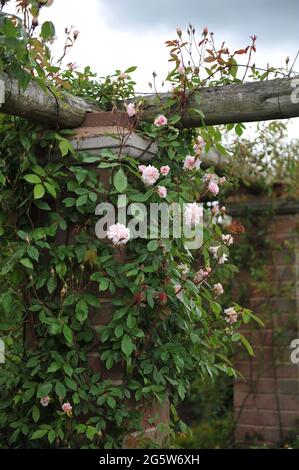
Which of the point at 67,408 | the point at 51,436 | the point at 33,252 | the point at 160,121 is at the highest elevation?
the point at 160,121

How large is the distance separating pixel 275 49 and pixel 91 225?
110 centimetres

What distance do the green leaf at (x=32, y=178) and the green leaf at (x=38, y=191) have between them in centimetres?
2

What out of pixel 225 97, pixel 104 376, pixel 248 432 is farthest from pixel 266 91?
pixel 248 432

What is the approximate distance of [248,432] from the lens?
5047mm

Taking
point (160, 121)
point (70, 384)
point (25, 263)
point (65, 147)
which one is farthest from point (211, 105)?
A: point (70, 384)

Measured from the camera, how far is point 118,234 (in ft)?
8.87

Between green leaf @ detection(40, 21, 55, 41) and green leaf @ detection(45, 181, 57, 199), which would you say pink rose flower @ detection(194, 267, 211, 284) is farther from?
green leaf @ detection(40, 21, 55, 41)

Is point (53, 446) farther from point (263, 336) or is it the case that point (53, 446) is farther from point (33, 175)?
point (263, 336)

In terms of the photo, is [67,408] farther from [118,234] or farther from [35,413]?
[118,234]

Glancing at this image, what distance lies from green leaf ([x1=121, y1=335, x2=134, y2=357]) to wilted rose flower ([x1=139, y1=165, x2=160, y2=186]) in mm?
615

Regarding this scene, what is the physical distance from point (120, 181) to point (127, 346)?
2.09ft

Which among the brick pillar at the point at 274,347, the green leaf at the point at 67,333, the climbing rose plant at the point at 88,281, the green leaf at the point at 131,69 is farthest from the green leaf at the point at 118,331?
the brick pillar at the point at 274,347

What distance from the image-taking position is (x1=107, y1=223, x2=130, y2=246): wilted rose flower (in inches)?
106

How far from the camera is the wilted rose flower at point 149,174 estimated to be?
2830 mm
